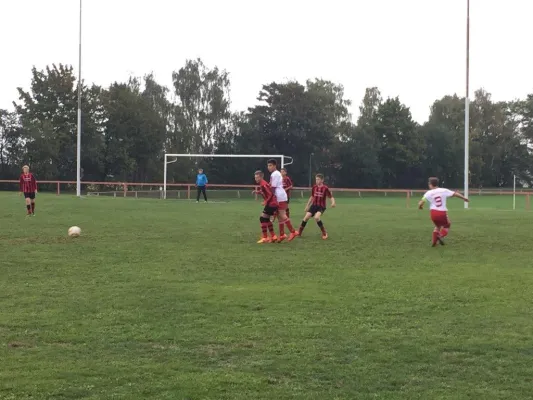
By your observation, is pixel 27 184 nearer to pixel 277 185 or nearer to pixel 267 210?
pixel 277 185

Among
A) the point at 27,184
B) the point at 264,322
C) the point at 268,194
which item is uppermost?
the point at 27,184

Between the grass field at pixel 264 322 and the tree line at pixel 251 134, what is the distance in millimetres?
47703

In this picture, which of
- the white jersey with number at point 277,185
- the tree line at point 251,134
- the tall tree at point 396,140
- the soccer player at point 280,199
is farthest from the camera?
the tall tree at point 396,140

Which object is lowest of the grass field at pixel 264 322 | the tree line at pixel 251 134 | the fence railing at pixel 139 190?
the grass field at pixel 264 322

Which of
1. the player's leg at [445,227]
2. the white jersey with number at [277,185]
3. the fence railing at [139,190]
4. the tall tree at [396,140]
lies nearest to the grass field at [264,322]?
the player's leg at [445,227]

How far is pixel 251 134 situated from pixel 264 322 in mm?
65770

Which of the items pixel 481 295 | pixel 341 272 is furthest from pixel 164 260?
pixel 481 295

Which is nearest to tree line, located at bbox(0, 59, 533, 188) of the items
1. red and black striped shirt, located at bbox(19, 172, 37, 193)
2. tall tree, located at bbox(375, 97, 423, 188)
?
tall tree, located at bbox(375, 97, 423, 188)

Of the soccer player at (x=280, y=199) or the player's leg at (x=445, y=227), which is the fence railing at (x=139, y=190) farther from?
the player's leg at (x=445, y=227)

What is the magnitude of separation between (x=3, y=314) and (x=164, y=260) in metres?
4.72

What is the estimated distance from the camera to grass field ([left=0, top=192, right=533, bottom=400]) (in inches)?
204

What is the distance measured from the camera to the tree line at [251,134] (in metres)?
60.8

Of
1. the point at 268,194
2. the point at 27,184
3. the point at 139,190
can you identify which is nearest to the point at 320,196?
the point at 268,194

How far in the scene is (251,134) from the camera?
7238 cm
